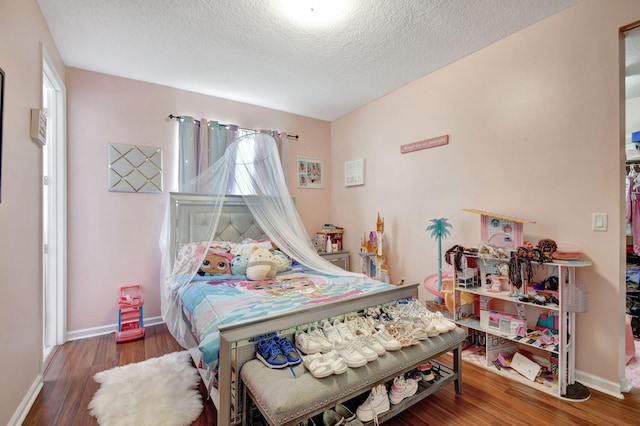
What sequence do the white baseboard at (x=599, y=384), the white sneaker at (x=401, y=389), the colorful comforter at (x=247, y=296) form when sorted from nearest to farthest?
the white sneaker at (x=401, y=389) → the colorful comforter at (x=247, y=296) → the white baseboard at (x=599, y=384)

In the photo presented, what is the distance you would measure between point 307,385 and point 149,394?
1427mm

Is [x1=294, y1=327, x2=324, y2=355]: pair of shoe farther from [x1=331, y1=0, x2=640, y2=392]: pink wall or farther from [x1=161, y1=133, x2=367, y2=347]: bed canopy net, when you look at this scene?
[x1=331, y1=0, x2=640, y2=392]: pink wall

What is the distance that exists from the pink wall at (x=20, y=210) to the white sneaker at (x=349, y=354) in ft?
6.10

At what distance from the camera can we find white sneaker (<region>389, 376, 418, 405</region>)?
173 centimetres

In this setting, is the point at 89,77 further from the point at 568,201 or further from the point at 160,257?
the point at 568,201

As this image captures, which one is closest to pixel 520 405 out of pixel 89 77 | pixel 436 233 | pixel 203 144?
pixel 436 233

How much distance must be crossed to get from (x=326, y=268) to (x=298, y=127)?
7.83ft

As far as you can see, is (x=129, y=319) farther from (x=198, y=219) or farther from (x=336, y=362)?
(x=336, y=362)

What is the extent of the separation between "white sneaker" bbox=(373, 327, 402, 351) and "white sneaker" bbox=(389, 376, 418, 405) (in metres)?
0.23

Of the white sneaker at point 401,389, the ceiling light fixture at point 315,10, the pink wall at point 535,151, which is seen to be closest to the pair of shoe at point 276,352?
the white sneaker at point 401,389

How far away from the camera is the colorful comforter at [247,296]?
1905mm

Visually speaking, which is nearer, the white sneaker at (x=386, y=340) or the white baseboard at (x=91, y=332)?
the white sneaker at (x=386, y=340)

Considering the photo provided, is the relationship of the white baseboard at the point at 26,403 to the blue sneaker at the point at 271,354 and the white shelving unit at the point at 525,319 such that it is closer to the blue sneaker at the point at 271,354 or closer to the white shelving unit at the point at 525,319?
the blue sneaker at the point at 271,354

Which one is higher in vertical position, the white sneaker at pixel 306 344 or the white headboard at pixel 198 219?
the white headboard at pixel 198 219
